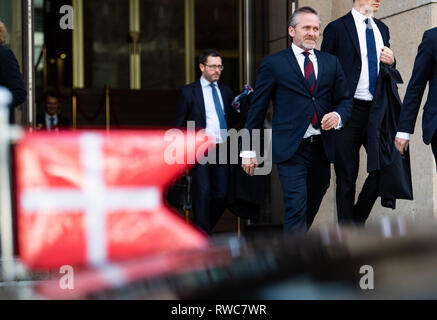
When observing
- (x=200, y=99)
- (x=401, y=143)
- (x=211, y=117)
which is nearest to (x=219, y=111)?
(x=211, y=117)

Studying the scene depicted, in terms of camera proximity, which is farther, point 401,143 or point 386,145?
point 386,145

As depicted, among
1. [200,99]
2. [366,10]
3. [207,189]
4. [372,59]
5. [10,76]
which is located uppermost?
[366,10]

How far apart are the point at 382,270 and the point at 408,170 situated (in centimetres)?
537

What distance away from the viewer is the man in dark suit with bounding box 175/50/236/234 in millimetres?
7812

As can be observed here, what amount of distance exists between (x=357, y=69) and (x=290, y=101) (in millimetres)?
839

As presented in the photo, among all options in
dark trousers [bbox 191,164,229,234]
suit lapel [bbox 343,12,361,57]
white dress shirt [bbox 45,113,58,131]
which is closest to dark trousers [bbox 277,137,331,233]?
suit lapel [bbox 343,12,361,57]

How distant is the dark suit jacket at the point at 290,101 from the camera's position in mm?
5875

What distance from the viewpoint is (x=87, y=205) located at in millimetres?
8562

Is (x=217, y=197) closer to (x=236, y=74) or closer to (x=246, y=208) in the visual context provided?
(x=246, y=208)

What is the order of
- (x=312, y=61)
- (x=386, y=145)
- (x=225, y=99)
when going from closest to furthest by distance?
(x=312, y=61)
(x=386, y=145)
(x=225, y=99)

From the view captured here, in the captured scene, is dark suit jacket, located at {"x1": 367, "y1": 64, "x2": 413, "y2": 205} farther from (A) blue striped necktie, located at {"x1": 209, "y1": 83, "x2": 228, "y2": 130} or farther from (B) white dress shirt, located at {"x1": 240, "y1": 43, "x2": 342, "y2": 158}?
(A) blue striped necktie, located at {"x1": 209, "y1": 83, "x2": 228, "y2": 130}

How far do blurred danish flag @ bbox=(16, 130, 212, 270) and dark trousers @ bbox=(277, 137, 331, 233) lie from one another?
31.7 inches

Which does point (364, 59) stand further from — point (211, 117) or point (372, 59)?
point (211, 117)
